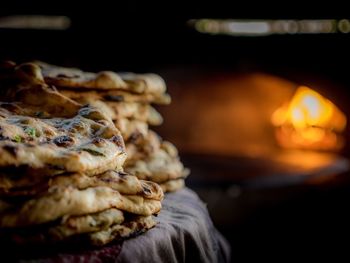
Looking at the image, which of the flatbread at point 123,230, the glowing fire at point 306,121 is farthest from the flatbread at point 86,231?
the glowing fire at point 306,121

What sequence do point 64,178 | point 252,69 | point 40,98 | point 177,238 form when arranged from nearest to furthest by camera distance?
point 64,178
point 177,238
point 40,98
point 252,69

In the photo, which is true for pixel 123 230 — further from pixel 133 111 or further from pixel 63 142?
pixel 133 111

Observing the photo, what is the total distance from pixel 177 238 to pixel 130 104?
1.19 m

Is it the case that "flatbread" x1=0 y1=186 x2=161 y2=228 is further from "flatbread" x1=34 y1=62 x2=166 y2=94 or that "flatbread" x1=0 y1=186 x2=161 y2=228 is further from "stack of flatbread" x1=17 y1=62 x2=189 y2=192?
"flatbread" x1=34 y1=62 x2=166 y2=94

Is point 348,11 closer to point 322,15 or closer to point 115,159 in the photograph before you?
point 322,15

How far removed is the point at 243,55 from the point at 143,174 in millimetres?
4837

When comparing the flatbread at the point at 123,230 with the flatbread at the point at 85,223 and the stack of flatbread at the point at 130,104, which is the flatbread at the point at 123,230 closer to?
A: the flatbread at the point at 85,223

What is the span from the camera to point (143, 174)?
316cm

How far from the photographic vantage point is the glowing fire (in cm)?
955

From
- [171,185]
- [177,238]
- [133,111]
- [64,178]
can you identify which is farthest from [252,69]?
[64,178]

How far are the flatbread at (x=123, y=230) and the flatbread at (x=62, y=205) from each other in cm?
10

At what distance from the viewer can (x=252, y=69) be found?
25.3 ft

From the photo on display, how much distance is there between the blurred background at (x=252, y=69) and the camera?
646cm

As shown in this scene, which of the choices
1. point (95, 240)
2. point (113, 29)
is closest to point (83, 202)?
point (95, 240)
